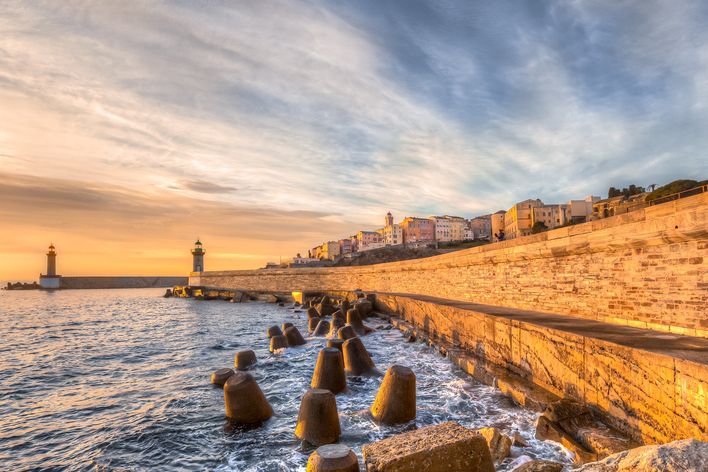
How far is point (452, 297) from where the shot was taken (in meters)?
17.7

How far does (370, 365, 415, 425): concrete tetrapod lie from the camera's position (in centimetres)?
628

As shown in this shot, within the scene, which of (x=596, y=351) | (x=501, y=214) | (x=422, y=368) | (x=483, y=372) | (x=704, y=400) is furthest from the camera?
(x=501, y=214)

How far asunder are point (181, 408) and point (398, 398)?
189 inches

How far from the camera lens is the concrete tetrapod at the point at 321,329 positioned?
17125 mm

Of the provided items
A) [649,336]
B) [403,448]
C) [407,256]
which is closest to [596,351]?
[649,336]

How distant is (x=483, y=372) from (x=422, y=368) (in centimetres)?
195

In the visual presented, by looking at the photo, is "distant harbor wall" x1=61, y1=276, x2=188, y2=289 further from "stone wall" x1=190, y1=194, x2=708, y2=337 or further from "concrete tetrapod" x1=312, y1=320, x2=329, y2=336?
"stone wall" x1=190, y1=194, x2=708, y2=337

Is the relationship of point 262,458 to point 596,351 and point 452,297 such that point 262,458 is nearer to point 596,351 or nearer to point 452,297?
point 596,351

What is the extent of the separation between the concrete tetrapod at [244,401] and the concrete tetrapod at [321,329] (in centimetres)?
1032

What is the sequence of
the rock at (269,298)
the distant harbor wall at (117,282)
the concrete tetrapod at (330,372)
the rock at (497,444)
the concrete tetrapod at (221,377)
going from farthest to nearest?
the distant harbor wall at (117,282)
the rock at (269,298)
the concrete tetrapod at (221,377)
the concrete tetrapod at (330,372)
the rock at (497,444)

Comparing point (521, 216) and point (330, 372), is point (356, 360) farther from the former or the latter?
point (521, 216)

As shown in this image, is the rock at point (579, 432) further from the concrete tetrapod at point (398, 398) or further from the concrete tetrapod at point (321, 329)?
the concrete tetrapod at point (321, 329)

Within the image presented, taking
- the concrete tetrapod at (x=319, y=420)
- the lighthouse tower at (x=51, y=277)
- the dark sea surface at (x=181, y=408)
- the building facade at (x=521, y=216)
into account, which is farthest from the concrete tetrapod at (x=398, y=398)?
the lighthouse tower at (x=51, y=277)

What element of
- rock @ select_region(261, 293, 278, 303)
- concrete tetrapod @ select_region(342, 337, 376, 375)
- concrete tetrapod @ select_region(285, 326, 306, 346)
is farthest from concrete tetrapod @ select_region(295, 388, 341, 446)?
rock @ select_region(261, 293, 278, 303)
